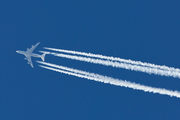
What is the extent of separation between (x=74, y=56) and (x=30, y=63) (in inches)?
681

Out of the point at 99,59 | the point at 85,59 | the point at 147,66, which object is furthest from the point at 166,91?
the point at 85,59

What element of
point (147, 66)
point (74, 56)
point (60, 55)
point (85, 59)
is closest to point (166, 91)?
point (147, 66)

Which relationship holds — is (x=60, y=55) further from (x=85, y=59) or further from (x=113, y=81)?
(x=113, y=81)

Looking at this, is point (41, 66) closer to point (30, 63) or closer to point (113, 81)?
point (30, 63)

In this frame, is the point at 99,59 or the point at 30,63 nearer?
the point at 99,59

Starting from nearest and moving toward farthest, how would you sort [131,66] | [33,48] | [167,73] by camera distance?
[167,73] → [131,66] → [33,48]

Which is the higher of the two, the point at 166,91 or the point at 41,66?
the point at 41,66

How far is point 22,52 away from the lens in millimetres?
69188

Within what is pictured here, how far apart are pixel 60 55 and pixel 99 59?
11763 millimetres

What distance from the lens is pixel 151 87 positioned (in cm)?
4650

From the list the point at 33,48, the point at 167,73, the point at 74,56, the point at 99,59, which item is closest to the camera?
the point at 167,73

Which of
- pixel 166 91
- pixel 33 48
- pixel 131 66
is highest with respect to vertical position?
pixel 33 48

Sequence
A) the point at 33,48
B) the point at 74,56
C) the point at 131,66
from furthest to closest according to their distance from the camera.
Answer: the point at 33,48, the point at 74,56, the point at 131,66

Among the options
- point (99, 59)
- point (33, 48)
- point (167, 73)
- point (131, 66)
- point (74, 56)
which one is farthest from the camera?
point (33, 48)
